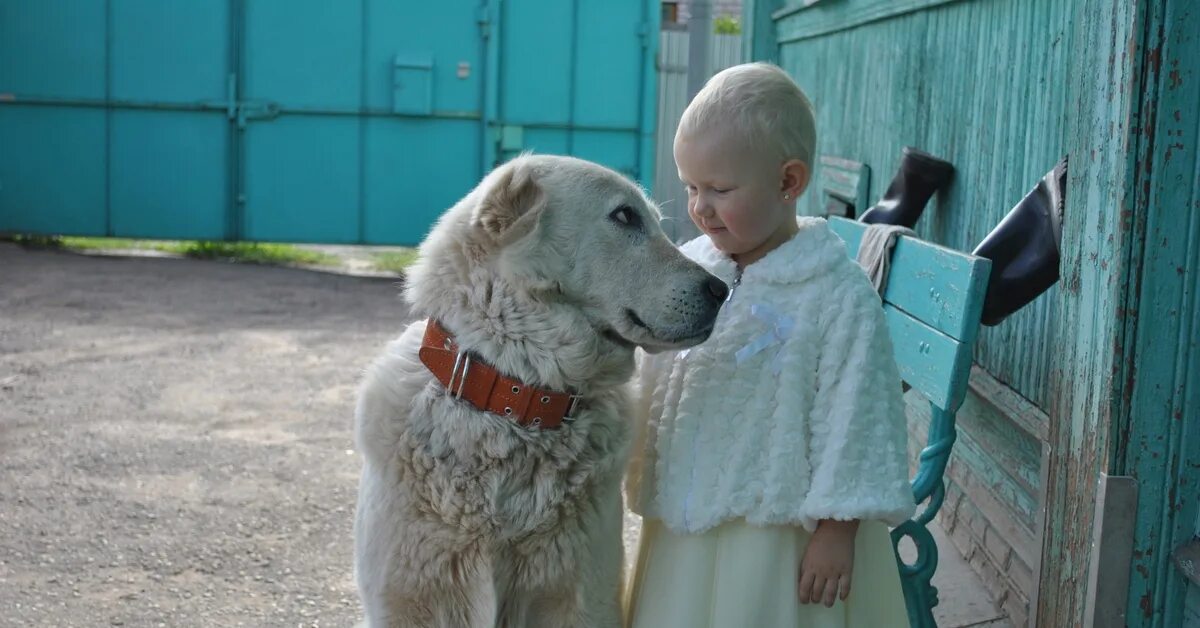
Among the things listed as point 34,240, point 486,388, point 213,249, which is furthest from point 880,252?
point 34,240

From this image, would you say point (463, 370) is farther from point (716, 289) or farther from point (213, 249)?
point (213, 249)

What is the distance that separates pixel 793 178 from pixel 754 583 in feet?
2.75

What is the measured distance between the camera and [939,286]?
302 centimetres

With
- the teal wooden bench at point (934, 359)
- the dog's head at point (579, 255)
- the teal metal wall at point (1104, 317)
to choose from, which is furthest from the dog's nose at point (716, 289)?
the teal metal wall at point (1104, 317)

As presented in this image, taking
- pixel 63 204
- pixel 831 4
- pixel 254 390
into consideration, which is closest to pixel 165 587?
pixel 254 390

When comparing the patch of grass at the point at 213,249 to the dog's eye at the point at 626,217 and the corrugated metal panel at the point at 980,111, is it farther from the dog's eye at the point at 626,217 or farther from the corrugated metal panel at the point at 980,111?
the dog's eye at the point at 626,217

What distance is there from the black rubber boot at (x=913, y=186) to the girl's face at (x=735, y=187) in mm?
1771

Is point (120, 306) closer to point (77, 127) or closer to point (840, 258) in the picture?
point (77, 127)

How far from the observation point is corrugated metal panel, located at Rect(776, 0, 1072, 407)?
342 centimetres

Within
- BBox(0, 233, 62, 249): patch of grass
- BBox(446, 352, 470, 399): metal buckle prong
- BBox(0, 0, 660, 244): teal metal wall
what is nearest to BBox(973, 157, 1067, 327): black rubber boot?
BBox(446, 352, 470, 399): metal buckle prong

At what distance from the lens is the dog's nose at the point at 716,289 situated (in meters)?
2.48

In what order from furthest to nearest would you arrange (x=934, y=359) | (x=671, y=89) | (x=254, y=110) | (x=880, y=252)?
(x=671, y=89)
(x=254, y=110)
(x=880, y=252)
(x=934, y=359)

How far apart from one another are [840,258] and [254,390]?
4.98 meters

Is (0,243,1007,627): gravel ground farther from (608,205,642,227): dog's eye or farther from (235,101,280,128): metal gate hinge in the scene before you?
(235,101,280,128): metal gate hinge
